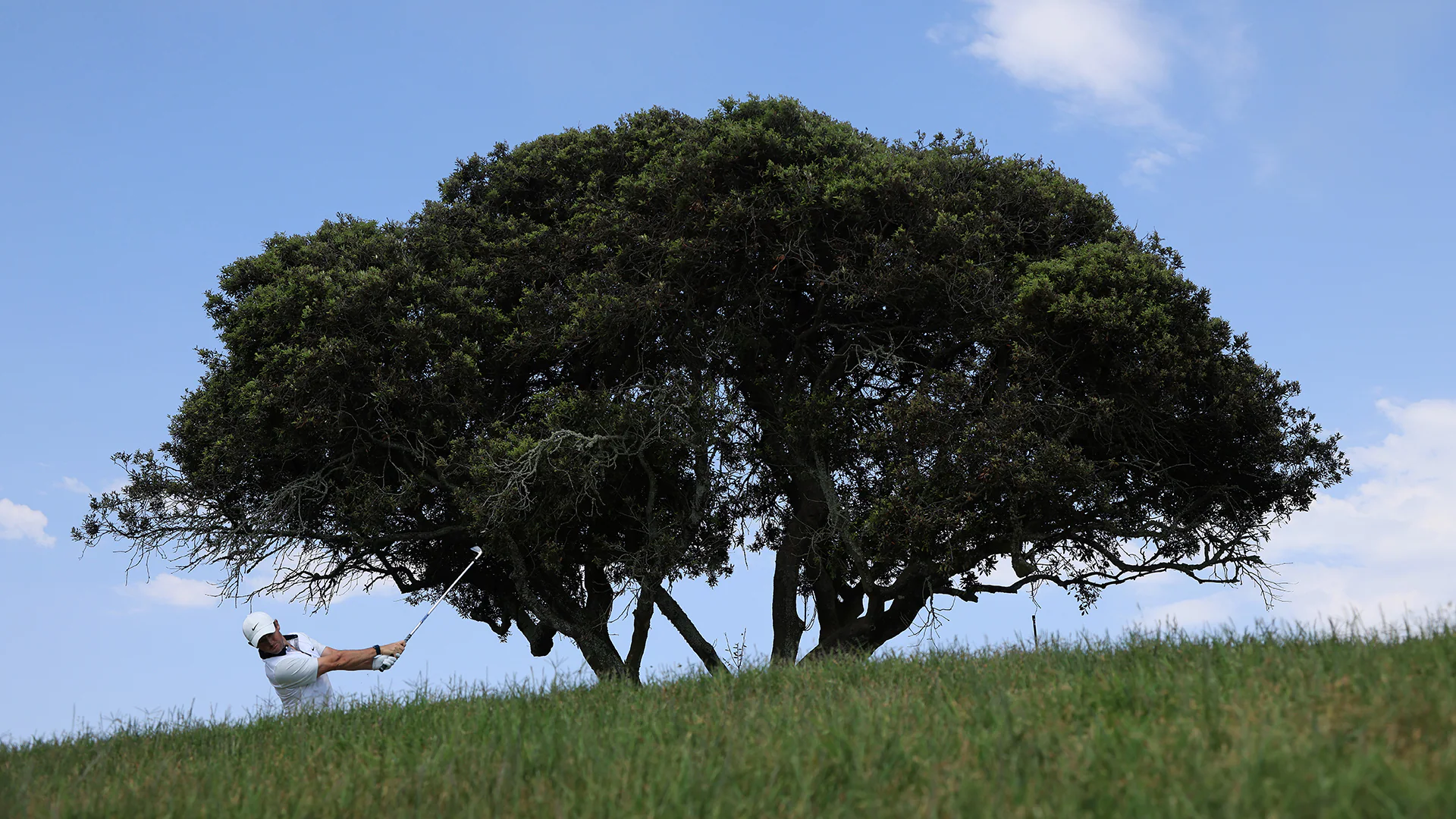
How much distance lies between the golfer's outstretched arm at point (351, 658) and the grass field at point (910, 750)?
218 centimetres

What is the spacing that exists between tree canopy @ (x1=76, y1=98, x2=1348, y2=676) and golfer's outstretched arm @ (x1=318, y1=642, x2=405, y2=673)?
14.2 feet

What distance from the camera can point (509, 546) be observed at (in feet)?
58.5

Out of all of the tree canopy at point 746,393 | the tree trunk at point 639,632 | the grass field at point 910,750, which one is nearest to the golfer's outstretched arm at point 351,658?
the grass field at point 910,750

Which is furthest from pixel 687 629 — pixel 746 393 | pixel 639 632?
pixel 746 393

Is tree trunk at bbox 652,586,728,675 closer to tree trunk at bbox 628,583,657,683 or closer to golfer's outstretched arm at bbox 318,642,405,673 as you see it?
tree trunk at bbox 628,583,657,683

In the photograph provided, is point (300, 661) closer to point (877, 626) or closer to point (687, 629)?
point (687, 629)

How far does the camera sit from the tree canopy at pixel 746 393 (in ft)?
52.0

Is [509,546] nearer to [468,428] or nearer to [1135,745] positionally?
[468,428]

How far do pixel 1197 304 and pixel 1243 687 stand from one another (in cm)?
1076

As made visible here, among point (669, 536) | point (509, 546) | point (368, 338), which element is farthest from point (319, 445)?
point (669, 536)

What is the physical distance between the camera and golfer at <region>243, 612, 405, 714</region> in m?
11.2

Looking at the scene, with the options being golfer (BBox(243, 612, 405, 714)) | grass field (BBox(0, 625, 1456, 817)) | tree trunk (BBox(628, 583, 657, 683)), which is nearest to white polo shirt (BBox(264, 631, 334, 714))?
golfer (BBox(243, 612, 405, 714))

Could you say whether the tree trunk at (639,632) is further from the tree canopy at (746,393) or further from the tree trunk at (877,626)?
the tree trunk at (877,626)

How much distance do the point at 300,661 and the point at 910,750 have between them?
310 inches
